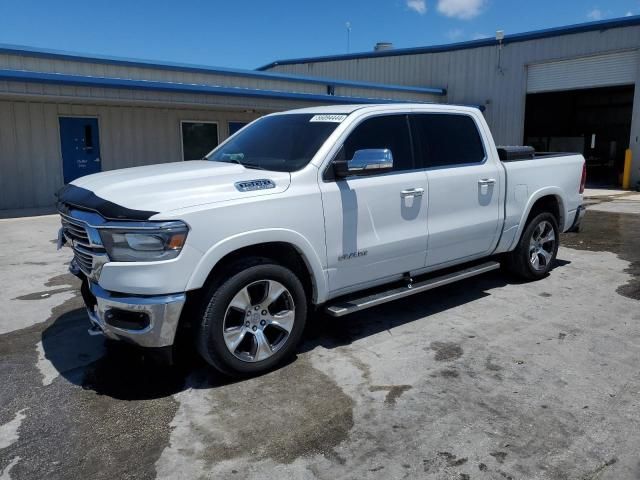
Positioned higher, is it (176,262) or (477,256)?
(176,262)

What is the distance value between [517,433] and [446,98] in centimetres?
2196

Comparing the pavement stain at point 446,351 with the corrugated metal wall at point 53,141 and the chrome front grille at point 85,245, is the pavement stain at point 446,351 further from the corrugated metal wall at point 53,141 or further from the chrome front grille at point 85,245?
the corrugated metal wall at point 53,141

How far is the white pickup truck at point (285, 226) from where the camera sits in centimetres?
340

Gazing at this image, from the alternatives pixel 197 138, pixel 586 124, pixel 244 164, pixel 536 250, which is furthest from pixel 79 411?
pixel 586 124

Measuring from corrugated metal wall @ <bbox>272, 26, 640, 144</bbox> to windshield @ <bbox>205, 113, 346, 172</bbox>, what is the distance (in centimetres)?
1749

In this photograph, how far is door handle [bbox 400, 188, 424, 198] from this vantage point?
454 centimetres

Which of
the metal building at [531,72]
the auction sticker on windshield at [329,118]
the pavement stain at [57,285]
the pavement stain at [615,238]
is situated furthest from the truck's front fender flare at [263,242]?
the metal building at [531,72]

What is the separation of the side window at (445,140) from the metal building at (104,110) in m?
9.40

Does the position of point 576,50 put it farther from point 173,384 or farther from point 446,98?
point 173,384

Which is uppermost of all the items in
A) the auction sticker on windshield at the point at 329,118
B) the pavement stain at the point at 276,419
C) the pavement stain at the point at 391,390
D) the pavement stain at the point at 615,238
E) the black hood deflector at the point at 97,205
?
the auction sticker on windshield at the point at 329,118

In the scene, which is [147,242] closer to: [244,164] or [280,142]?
[244,164]

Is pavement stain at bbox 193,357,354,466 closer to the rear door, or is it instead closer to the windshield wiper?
the windshield wiper

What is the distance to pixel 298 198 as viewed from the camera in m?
3.91

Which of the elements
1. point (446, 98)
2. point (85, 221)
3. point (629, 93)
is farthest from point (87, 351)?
point (629, 93)
